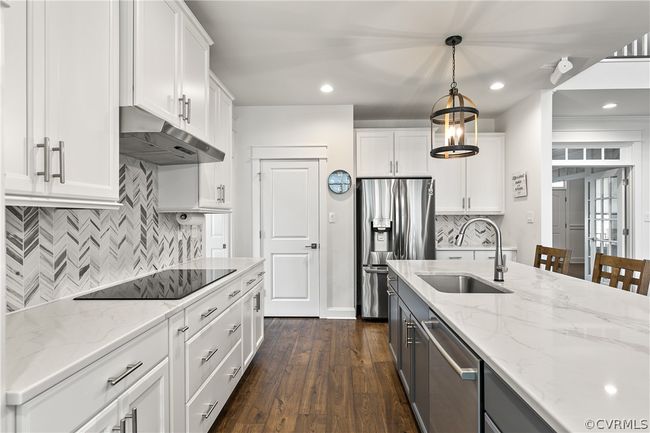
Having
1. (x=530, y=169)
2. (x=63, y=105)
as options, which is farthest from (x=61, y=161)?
(x=530, y=169)

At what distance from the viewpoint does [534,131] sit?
3971 millimetres

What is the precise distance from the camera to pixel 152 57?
1722 mm

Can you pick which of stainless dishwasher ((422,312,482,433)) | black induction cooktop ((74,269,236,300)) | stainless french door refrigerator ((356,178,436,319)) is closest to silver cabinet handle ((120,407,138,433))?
black induction cooktop ((74,269,236,300))

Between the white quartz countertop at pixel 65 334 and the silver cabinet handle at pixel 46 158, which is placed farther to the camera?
the silver cabinet handle at pixel 46 158

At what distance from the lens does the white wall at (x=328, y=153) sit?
430 cm

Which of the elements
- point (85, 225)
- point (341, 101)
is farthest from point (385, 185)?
point (85, 225)

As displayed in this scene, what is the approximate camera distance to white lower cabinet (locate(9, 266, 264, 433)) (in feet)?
2.96

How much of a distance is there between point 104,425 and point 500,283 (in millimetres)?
1894

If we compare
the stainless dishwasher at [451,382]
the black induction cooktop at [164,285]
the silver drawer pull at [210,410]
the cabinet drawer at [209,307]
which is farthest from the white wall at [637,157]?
the silver drawer pull at [210,410]

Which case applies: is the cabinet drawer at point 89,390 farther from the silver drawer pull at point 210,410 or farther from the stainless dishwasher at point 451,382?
the stainless dishwasher at point 451,382

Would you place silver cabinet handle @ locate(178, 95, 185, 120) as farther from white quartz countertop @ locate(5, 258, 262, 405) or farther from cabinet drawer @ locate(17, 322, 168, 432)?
cabinet drawer @ locate(17, 322, 168, 432)

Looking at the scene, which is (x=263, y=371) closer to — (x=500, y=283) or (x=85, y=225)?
(x=85, y=225)

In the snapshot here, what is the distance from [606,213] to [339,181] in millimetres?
4387

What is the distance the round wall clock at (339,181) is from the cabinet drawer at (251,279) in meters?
1.58
